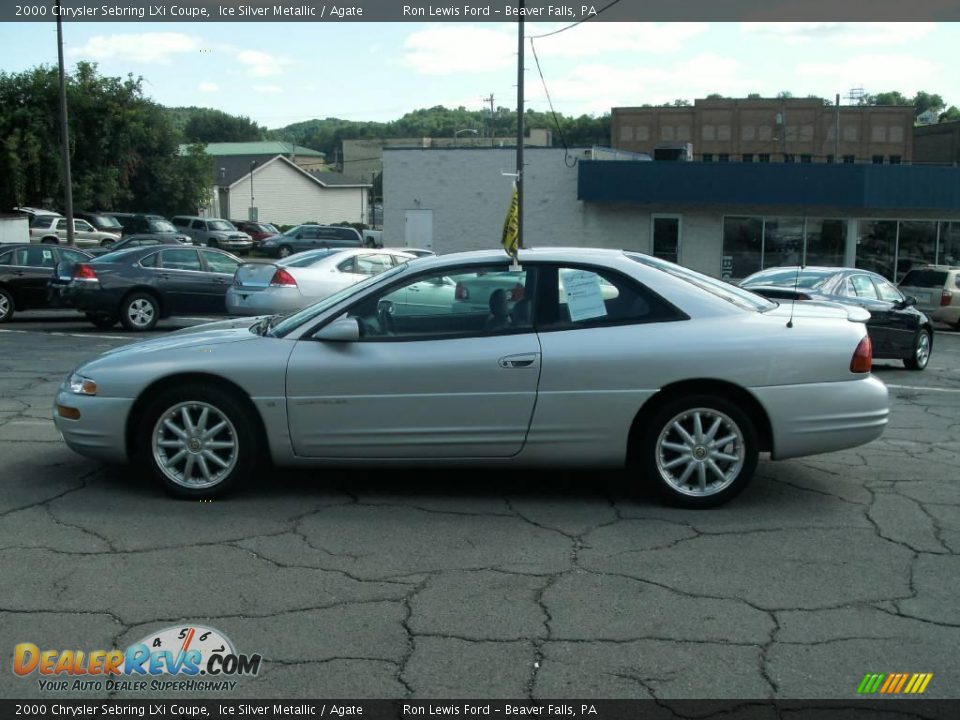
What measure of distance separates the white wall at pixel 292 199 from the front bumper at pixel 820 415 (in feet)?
250

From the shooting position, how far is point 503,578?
5145 millimetres

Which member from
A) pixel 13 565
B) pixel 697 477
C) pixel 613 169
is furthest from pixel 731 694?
pixel 613 169

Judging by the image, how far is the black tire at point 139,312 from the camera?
17734 mm

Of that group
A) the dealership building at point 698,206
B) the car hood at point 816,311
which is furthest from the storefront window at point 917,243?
the car hood at point 816,311

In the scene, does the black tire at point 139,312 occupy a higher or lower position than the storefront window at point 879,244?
lower

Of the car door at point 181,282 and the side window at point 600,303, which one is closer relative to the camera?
the side window at point 600,303

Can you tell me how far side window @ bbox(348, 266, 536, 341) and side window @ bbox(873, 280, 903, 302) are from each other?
10423 millimetres

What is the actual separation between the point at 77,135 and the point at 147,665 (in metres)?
49.6

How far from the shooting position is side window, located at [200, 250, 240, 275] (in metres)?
18.4

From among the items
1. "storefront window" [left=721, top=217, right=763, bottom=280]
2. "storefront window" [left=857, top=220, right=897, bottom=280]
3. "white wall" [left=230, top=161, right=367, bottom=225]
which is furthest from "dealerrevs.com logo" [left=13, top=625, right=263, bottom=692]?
"white wall" [left=230, top=161, right=367, bottom=225]

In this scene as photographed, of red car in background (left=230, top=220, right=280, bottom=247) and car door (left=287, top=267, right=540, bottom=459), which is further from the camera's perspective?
red car in background (left=230, top=220, right=280, bottom=247)

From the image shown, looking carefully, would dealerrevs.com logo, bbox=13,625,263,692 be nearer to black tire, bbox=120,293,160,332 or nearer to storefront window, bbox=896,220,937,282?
black tire, bbox=120,293,160,332

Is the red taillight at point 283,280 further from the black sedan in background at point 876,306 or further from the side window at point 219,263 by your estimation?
the black sedan in background at point 876,306

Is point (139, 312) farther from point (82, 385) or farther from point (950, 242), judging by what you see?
point (950, 242)
